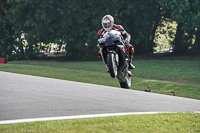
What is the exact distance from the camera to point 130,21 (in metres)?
37.4

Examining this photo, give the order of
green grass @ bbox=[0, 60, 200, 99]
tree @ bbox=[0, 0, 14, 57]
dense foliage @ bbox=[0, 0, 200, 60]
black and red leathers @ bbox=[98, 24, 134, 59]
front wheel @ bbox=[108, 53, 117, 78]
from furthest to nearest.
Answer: tree @ bbox=[0, 0, 14, 57] < dense foliage @ bbox=[0, 0, 200, 60] < green grass @ bbox=[0, 60, 200, 99] < black and red leathers @ bbox=[98, 24, 134, 59] < front wheel @ bbox=[108, 53, 117, 78]

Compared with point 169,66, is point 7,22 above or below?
above

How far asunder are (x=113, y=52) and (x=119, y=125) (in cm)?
225

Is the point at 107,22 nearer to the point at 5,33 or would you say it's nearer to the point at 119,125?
the point at 119,125

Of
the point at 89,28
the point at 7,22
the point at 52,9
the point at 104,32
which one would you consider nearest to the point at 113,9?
the point at 89,28

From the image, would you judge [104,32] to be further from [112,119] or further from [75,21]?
[75,21]

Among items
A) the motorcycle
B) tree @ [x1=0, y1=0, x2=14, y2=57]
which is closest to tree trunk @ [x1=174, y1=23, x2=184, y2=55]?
tree @ [x1=0, y1=0, x2=14, y2=57]

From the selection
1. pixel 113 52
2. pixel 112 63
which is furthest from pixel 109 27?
pixel 112 63

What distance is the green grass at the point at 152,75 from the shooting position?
19356 millimetres

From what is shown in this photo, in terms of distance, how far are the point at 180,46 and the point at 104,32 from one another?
32.2 meters

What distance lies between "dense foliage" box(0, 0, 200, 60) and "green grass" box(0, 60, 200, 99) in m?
5.01

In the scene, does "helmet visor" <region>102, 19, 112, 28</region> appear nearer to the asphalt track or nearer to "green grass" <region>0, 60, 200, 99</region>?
the asphalt track

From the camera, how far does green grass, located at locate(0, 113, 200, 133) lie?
683cm

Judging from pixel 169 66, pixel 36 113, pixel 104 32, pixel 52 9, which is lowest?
pixel 169 66
